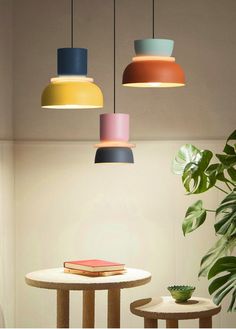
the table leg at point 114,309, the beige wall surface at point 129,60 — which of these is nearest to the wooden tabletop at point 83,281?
the table leg at point 114,309

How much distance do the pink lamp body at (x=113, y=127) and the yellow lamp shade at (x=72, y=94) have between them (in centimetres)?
34

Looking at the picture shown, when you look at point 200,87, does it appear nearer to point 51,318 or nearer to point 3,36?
point 3,36

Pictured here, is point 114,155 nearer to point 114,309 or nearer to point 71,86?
point 71,86

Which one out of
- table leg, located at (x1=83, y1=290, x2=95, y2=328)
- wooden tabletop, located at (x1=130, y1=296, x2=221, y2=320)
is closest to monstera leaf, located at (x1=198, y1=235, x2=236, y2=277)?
wooden tabletop, located at (x1=130, y1=296, x2=221, y2=320)

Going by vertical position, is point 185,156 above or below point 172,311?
above

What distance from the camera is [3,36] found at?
5.26 meters

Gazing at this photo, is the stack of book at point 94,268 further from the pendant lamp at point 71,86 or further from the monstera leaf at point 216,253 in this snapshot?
the pendant lamp at point 71,86

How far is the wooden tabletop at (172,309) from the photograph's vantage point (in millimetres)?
4258

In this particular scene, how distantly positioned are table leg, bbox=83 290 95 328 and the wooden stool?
0.41 m

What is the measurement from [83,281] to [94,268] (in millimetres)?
173

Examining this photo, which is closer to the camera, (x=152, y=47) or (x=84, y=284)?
(x=152, y=47)

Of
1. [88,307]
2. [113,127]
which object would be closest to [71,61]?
[113,127]

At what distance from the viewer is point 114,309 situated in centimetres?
462

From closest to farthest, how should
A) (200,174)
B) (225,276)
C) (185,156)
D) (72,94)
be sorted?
1. (225,276)
2. (72,94)
3. (200,174)
4. (185,156)
